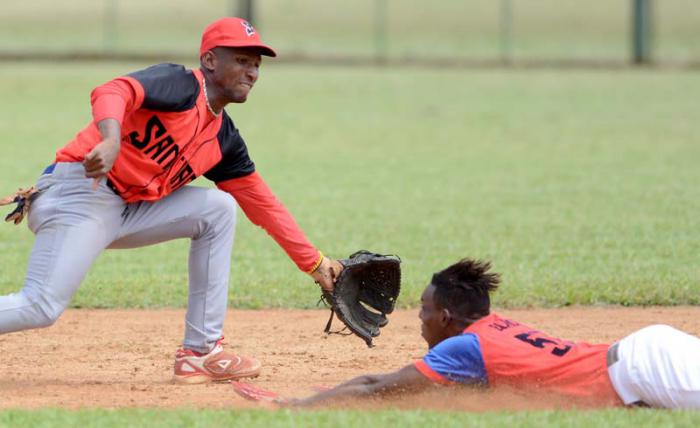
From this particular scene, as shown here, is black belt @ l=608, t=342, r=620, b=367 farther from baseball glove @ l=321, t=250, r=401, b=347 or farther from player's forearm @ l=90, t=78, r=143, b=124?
player's forearm @ l=90, t=78, r=143, b=124

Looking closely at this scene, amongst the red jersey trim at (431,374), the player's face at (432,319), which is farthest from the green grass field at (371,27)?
the red jersey trim at (431,374)

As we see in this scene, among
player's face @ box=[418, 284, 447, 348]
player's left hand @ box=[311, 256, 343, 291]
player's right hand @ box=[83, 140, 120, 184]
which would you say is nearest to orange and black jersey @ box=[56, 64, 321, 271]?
player's right hand @ box=[83, 140, 120, 184]

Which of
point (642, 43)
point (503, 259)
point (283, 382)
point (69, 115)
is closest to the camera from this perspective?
point (283, 382)

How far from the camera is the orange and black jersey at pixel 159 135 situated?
18.0 ft

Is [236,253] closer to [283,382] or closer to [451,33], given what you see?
[283,382]

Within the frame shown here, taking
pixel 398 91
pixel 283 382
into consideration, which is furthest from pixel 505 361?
pixel 398 91

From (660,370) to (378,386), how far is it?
1168 millimetres

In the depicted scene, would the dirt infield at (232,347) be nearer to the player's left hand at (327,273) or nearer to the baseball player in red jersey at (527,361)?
the baseball player in red jersey at (527,361)

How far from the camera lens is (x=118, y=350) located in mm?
6988

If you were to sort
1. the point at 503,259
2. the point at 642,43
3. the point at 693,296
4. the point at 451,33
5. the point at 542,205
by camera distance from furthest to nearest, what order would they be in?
the point at 451,33
the point at 642,43
the point at 542,205
the point at 503,259
the point at 693,296

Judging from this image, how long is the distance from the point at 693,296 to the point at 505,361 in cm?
350

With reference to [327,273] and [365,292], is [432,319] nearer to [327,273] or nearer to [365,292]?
[327,273]

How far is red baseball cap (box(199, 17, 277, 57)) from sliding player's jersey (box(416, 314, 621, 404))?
1.70m

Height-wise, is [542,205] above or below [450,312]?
below
